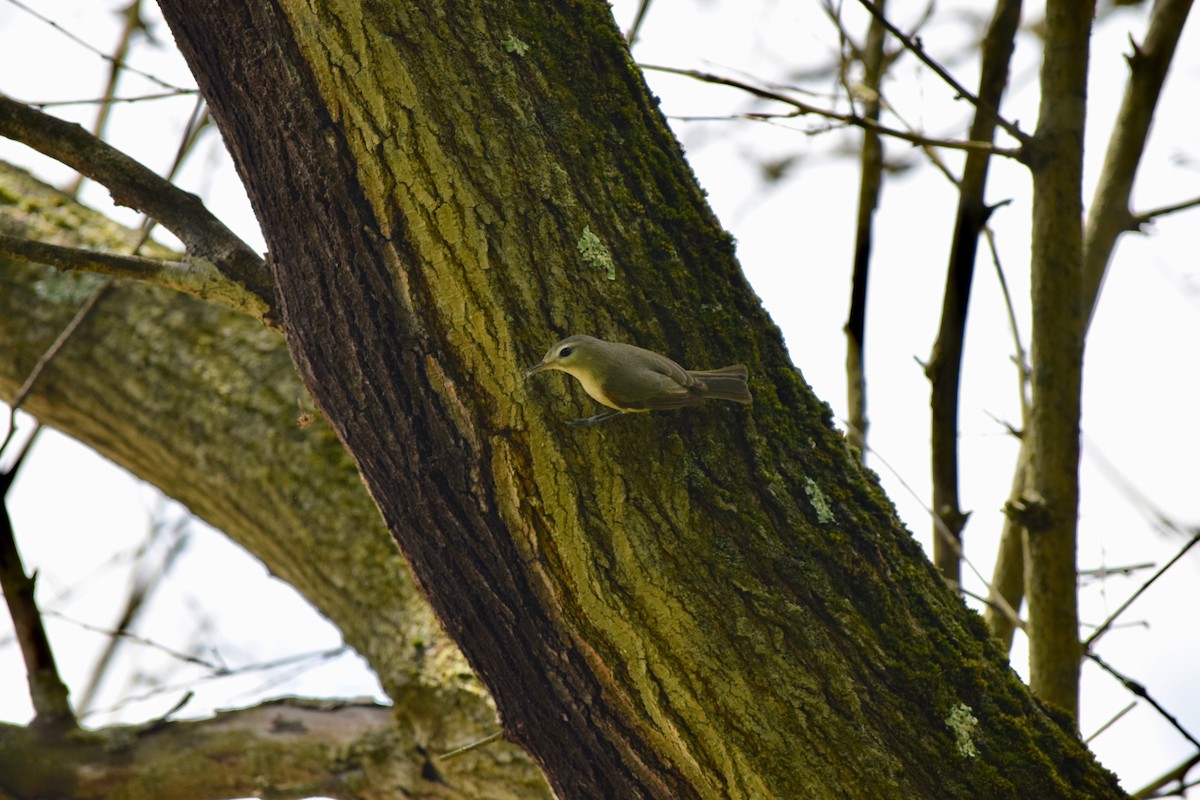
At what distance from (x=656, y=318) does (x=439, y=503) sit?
58cm

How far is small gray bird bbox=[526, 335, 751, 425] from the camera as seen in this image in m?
1.77

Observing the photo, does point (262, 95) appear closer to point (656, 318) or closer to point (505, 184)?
point (505, 184)

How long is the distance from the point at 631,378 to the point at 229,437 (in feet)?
6.83

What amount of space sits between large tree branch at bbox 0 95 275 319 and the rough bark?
103cm

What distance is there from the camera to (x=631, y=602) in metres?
1.85

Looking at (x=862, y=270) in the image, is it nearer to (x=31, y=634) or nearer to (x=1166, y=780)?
(x=1166, y=780)

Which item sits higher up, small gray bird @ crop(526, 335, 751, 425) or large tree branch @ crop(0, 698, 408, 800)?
small gray bird @ crop(526, 335, 751, 425)

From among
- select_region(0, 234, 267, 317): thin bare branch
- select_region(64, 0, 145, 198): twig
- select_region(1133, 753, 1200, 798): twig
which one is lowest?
select_region(1133, 753, 1200, 798): twig

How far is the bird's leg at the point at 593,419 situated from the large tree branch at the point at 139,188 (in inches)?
30.2

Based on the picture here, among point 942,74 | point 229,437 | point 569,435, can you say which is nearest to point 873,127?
point 942,74

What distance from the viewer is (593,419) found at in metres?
1.90

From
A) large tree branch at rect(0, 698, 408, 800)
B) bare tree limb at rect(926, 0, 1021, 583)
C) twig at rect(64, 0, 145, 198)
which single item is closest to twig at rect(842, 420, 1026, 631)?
bare tree limb at rect(926, 0, 1021, 583)

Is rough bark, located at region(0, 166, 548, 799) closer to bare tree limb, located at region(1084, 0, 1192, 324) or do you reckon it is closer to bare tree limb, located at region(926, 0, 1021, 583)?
bare tree limb, located at region(926, 0, 1021, 583)

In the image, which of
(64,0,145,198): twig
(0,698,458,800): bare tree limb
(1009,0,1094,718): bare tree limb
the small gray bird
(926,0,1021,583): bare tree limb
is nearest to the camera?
the small gray bird
